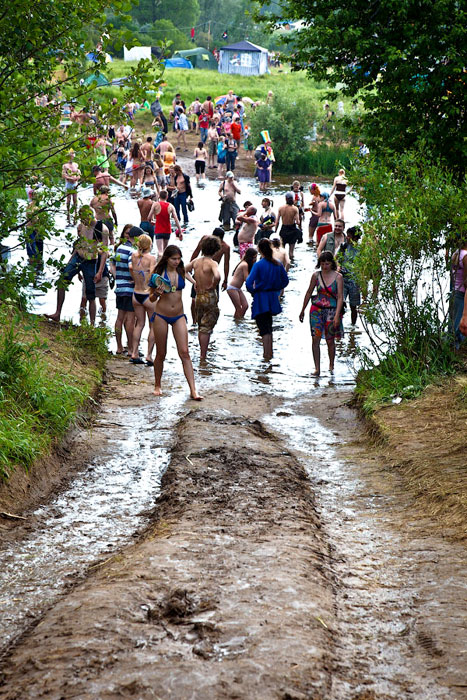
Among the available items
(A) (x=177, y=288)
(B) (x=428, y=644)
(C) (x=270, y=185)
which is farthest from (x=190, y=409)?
(C) (x=270, y=185)

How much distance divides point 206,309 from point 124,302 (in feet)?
3.83

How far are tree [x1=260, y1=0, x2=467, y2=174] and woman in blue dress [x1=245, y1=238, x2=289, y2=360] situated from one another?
2360 millimetres

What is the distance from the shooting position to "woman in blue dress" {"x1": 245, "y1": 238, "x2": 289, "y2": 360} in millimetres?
12469

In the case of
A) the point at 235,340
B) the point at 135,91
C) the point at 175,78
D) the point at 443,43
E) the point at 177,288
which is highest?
the point at 175,78

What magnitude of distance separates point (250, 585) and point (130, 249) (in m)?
8.04

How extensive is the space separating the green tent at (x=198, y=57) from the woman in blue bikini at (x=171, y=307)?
67.0m

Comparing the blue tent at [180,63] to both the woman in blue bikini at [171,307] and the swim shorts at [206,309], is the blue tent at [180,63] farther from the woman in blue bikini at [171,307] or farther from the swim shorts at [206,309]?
the woman in blue bikini at [171,307]

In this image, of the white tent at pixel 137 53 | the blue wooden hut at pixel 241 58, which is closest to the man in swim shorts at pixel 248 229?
the white tent at pixel 137 53

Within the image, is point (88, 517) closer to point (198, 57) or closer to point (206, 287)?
point (206, 287)

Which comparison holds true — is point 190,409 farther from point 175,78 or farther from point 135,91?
point 175,78

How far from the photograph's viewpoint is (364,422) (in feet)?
30.7

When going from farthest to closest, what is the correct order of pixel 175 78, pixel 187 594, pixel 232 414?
pixel 175 78
pixel 232 414
pixel 187 594

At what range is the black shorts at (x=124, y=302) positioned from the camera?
1204cm

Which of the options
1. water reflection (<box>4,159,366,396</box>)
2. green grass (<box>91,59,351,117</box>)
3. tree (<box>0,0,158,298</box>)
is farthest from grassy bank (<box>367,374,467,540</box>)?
green grass (<box>91,59,351,117</box>)
